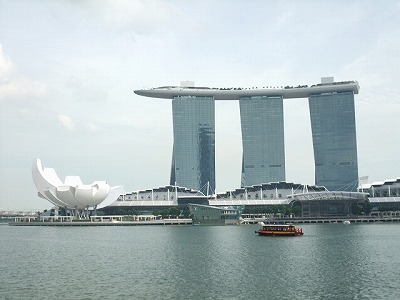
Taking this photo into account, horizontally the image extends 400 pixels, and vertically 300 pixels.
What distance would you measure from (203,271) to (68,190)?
3972 inches

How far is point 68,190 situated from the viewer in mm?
140375

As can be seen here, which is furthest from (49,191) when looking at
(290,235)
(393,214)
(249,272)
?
(249,272)

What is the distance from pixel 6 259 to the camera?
5609 centimetres

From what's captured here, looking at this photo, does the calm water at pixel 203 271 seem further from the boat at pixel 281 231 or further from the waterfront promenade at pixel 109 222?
the waterfront promenade at pixel 109 222

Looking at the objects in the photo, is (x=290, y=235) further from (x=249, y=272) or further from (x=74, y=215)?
(x=74, y=215)

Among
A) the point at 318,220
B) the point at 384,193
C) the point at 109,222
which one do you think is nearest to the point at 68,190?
the point at 109,222

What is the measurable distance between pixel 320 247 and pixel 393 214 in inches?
3817

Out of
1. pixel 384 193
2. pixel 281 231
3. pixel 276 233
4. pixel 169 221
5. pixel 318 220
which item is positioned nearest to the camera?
pixel 276 233

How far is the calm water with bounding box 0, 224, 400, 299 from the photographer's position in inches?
1433

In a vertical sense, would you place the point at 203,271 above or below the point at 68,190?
below

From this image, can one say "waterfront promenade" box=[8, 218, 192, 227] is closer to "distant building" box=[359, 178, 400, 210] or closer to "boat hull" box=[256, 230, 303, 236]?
"boat hull" box=[256, 230, 303, 236]

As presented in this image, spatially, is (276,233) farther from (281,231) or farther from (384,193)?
(384,193)

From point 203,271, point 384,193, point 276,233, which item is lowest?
point 203,271

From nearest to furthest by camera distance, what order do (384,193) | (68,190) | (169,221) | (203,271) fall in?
(203,271) → (68,190) → (169,221) → (384,193)
